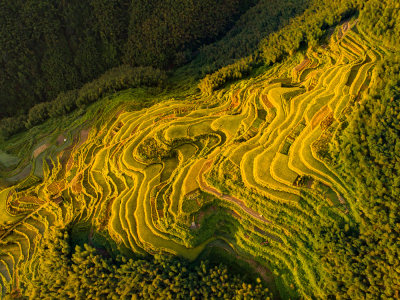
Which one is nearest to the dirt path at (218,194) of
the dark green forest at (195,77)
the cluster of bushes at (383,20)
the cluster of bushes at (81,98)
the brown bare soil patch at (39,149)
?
the dark green forest at (195,77)

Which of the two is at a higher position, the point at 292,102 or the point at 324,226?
the point at 292,102

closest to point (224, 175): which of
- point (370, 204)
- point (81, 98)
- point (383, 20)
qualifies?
point (370, 204)

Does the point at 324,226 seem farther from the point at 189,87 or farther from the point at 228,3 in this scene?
the point at 228,3

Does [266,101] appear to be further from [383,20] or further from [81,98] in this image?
[81,98]

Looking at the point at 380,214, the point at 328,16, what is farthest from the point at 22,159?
the point at 328,16

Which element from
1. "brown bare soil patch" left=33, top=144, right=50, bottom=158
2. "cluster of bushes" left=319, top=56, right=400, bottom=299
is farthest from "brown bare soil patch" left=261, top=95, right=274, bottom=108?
"brown bare soil patch" left=33, top=144, right=50, bottom=158

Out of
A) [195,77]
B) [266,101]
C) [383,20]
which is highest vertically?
[195,77]
